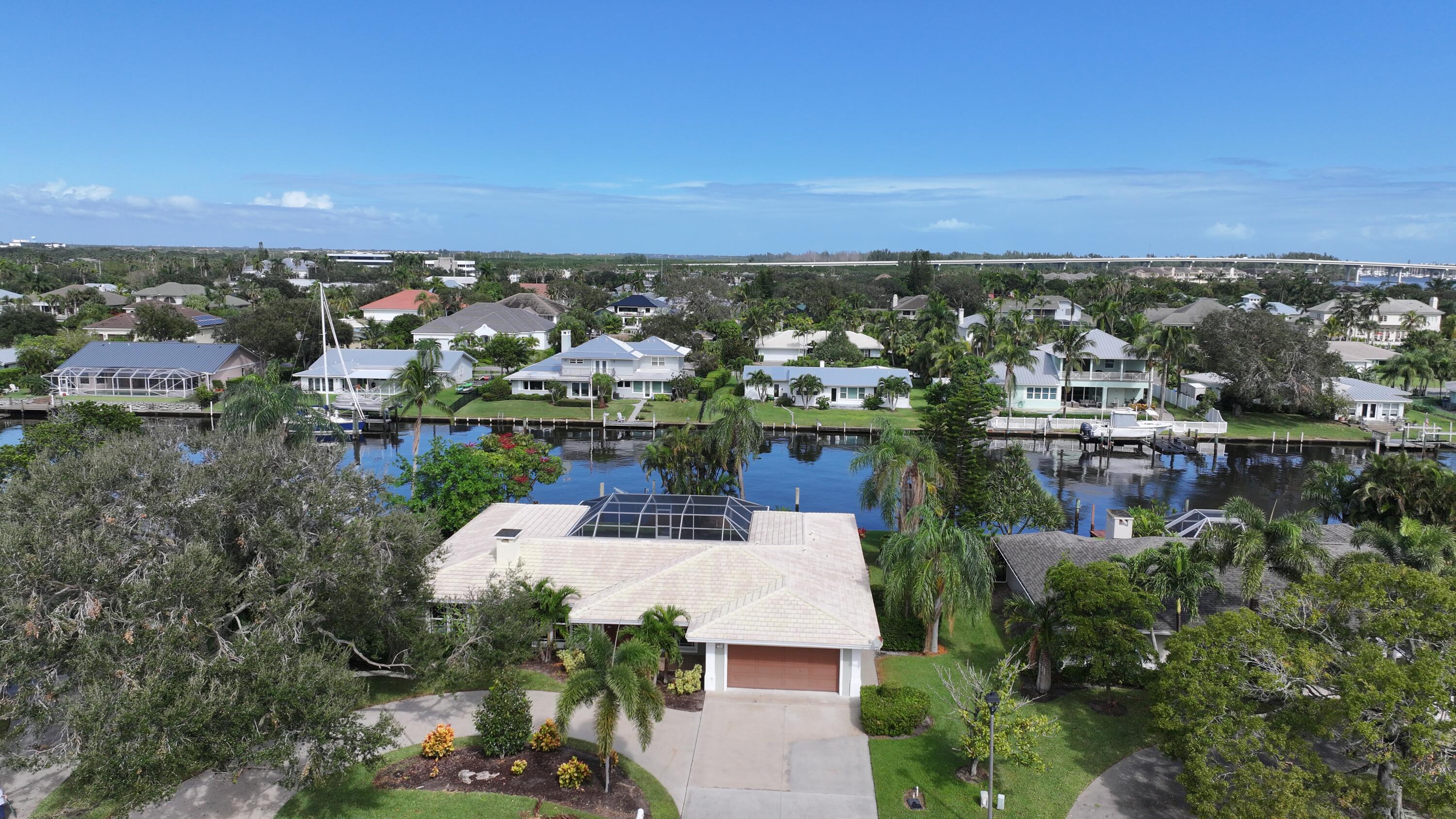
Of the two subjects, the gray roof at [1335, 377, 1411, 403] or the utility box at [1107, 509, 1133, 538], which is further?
the gray roof at [1335, 377, 1411, 403]

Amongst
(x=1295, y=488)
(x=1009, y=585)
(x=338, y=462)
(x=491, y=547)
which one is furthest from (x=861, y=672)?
(x=1295, y=488)

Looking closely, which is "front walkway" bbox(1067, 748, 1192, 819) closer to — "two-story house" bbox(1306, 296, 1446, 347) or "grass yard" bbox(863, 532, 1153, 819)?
"grass yard" bbox(863, 532, 1153, 819)

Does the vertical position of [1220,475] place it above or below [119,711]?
below

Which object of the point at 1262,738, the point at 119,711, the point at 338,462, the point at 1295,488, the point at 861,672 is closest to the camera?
the point at 119,711

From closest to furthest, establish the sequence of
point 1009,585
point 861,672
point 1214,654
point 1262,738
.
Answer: point 1262,738, point 1214,654, point 861,672, point 1009,585

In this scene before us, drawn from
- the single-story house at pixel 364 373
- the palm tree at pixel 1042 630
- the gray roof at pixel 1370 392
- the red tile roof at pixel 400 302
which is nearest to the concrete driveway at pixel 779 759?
the palm tree at pixel 1042 630

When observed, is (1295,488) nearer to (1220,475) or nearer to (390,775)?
(1220,475)

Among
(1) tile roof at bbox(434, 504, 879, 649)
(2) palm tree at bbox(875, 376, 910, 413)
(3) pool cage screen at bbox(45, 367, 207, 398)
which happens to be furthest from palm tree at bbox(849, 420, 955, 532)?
(3) pool cage screen at bbox(45, 367, 207, 398)
